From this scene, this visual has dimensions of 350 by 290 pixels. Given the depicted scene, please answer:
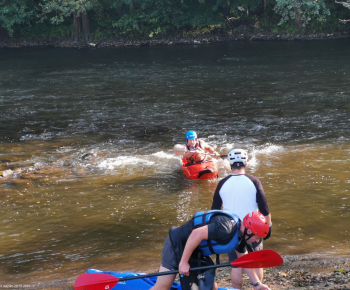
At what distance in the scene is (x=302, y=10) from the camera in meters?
36.8

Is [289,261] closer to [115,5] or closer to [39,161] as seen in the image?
[39,161]

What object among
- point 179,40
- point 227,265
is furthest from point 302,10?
point 227,265

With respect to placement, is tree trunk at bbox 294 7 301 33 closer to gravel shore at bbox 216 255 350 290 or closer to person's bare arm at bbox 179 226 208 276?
gravel shore at bbox 216 255 350 290

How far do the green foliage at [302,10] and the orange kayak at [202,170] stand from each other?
88.9 ft

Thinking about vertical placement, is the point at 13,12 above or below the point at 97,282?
above

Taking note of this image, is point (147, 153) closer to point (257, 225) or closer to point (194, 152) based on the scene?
point (194, 152)

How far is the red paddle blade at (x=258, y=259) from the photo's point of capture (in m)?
5.07

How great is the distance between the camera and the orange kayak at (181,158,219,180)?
11820 millimetres

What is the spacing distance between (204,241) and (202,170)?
6.94m

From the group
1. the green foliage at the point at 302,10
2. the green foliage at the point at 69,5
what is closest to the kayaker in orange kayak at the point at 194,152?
the green foliage at the point at 302,10

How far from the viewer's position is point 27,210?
10.1 m

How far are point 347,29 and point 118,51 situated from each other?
18.3 meters

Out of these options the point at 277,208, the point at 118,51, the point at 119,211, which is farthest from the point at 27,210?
the point at 118,51

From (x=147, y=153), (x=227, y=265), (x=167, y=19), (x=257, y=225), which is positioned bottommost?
(x=147, y=153)
